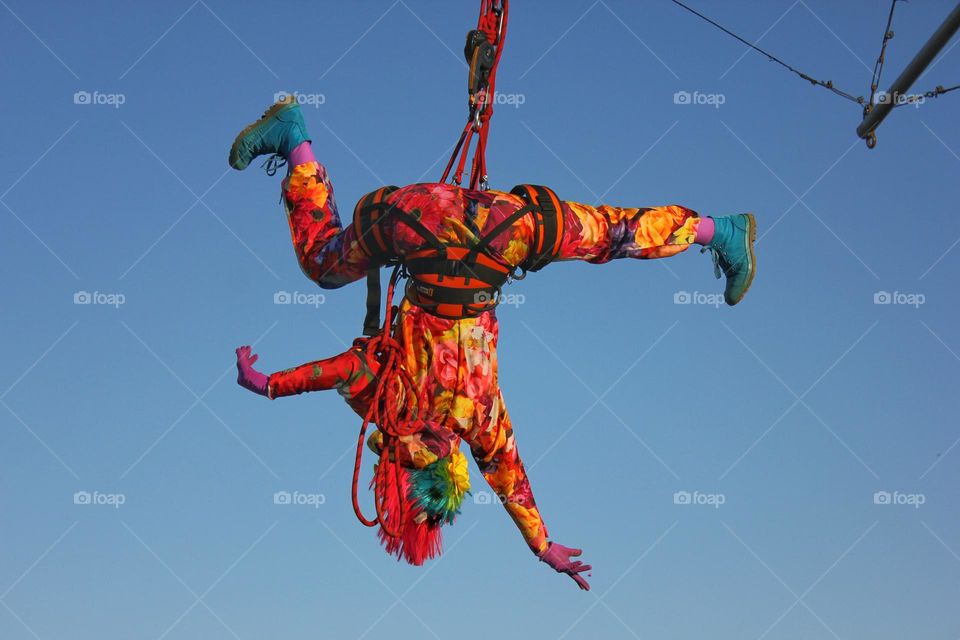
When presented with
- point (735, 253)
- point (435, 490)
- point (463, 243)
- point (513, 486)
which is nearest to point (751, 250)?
point (735, 253)

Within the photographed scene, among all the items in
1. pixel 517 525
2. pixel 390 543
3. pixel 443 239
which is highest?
pixel 443 239

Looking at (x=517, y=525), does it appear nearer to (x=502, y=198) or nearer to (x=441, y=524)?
(x=441, y=524)

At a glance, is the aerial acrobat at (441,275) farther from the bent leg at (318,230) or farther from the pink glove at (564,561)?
the pink glove at (564,561)

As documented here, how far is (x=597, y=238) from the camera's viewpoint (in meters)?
9.74

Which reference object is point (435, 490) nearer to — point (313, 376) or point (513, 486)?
point (513, 486)

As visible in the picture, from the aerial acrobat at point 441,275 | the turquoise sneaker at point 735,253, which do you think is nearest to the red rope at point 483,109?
the aerial acrobat at point 441,275

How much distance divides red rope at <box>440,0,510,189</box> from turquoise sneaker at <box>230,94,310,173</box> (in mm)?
976

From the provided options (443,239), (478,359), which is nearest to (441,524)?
(478,359)

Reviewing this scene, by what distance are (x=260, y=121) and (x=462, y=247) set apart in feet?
5.22

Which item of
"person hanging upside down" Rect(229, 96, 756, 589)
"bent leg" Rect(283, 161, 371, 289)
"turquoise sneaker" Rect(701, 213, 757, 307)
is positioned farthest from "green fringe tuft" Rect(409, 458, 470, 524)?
"turquoise sneaker" Rect(701, 213, 757, 307)

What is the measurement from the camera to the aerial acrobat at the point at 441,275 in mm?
9500

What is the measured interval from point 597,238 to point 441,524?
1855 mm

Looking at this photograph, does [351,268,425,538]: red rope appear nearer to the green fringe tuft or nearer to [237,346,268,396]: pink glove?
the green fringe tuft

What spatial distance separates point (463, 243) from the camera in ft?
31.0
